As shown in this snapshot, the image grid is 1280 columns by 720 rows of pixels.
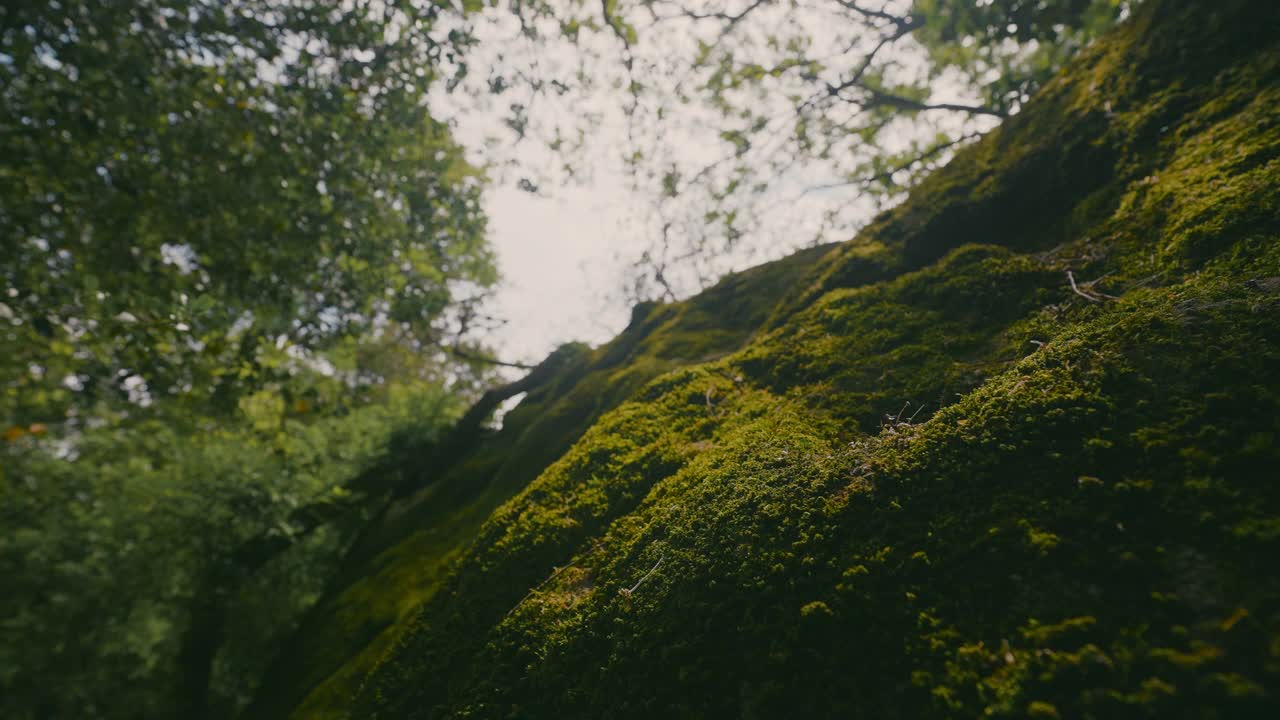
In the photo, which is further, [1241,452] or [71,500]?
[71,500]

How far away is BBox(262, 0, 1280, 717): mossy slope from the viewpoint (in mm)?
1205

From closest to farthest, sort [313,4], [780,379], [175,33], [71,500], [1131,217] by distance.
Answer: [1131,217] < [780,379] < [175,33] < [313,4] < [71,500]

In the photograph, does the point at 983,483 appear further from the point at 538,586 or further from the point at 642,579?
the point at 538,586

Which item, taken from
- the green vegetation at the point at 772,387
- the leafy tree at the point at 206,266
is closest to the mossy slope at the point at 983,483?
the green vegetation at the point at 772,387

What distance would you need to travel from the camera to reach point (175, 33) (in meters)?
6.09

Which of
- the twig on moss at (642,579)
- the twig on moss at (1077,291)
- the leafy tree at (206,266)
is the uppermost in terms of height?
the leafy tree at (206,266)

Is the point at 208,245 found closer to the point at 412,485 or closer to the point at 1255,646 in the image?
the point at 412,485

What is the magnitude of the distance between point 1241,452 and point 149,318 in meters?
9.48

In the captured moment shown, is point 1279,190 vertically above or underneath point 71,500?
underneath

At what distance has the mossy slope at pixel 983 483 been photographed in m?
1.21

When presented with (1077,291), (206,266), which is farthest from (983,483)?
(206,266)

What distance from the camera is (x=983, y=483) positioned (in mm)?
1667

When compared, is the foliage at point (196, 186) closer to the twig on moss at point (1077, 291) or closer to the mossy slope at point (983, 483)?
the mossy slope at point (983, 483)

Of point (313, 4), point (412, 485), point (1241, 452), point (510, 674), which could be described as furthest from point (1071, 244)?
point (313, 4)
